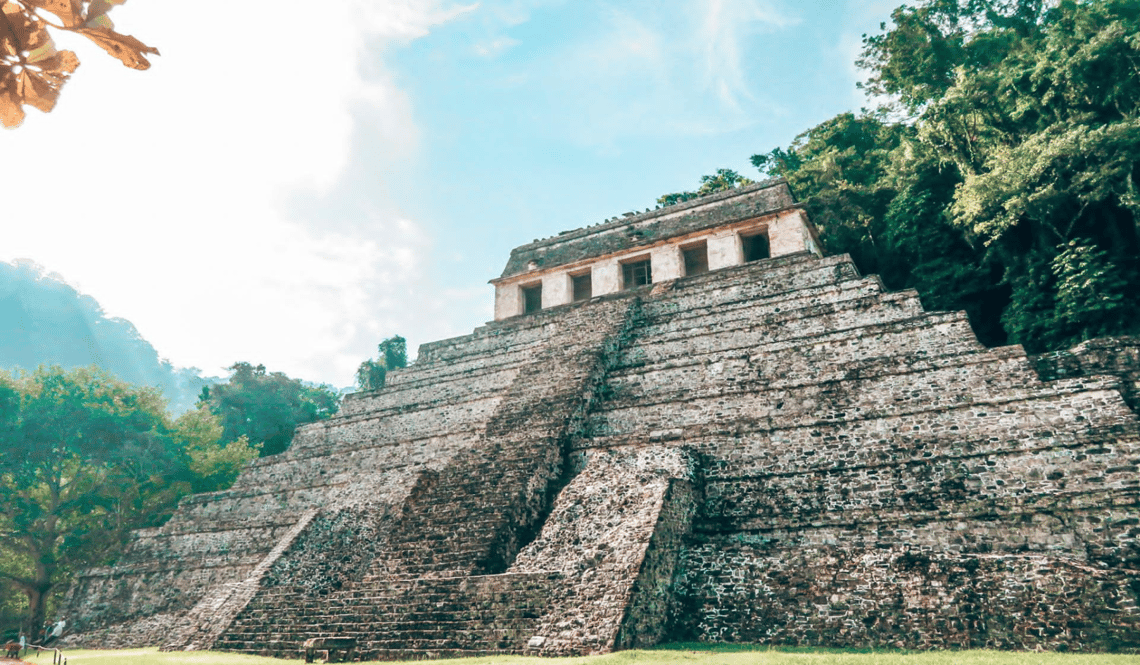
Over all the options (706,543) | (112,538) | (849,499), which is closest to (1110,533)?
(849,499)

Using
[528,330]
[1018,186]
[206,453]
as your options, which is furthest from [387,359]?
[1018,186]

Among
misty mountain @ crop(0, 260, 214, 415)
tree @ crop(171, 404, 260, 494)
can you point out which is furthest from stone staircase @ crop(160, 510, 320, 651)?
misty mountain @ crop(0, 260, 214, 415)

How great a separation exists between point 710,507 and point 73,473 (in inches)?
804

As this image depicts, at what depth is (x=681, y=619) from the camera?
7.84 meters

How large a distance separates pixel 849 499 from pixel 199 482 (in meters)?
20.5

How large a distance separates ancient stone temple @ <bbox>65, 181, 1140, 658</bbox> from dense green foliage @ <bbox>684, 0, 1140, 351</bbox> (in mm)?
4195

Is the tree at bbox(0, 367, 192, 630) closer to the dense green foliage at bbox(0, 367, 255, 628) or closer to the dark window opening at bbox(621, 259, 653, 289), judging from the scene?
the dense green foliage at bbox(0, 367, 255, 628)

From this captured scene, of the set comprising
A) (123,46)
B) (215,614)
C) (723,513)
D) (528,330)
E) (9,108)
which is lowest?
(215,614)

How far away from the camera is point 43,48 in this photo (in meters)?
1.76

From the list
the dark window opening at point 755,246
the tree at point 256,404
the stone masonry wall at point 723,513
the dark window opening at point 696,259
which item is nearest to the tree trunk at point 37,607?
the stone masonry wall at point 723,513

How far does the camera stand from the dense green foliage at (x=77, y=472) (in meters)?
18.4

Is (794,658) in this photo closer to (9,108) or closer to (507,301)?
(9,108)

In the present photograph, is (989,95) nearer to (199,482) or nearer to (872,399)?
(872,399)

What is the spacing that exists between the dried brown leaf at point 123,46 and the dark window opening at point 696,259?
61.3ft
